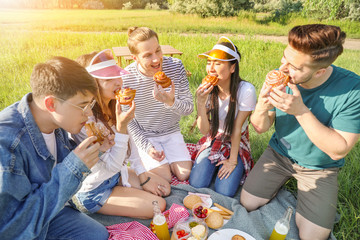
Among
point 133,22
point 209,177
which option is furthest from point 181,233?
point 133,22

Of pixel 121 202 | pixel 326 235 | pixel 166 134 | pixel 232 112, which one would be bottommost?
pixel 326 235

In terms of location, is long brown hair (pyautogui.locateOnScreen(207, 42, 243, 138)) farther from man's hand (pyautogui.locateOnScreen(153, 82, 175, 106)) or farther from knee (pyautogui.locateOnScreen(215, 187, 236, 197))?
knee (pyautogui.locateOnScreen(215, 187, 236, 197))

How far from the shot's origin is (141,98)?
3.39 meters

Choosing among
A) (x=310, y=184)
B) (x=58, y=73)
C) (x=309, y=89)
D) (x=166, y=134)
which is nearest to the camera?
(x=58, y=73)

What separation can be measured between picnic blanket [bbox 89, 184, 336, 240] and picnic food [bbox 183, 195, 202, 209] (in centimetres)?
12

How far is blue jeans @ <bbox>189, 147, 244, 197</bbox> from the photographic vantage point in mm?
3148

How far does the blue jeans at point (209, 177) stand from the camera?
3148mm

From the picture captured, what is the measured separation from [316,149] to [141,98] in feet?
7.80

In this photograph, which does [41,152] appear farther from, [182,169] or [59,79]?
[182,169]

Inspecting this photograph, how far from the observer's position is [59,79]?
170cm

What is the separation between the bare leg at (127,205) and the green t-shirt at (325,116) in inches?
73.6

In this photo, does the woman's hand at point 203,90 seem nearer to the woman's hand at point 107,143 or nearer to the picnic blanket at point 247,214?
the woman's hand at point 107,143

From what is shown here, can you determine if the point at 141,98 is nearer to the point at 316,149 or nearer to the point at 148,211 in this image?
the point at 148,211

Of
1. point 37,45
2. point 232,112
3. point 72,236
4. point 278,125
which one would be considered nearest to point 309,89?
point 278,125
